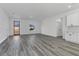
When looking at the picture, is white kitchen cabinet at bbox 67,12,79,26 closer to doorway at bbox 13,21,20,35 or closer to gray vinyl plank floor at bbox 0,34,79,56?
gray vinyl plank floor at bbox 0,34,79,56

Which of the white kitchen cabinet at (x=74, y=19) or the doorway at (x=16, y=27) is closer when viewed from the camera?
the white kitchen cabinet at (x=74, y=19)

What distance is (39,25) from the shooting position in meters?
14.4

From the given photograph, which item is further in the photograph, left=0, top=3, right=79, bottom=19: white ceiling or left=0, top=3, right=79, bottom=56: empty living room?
left=0, top=3, right=79, bottom=56: empty living room

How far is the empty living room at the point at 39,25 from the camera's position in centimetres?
574

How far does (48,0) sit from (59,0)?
32 cm

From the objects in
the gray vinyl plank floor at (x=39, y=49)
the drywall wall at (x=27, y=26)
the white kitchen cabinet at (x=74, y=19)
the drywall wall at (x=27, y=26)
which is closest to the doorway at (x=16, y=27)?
the drywall wall at (x=27, y=26)

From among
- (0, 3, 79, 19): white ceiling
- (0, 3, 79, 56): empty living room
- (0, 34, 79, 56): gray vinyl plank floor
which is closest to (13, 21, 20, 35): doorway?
(0, 3, 79, 56): empty living room

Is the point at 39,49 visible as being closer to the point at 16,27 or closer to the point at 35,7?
the point at 35,7

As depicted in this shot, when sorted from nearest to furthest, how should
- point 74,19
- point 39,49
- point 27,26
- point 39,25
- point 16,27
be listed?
point 39,49 < point 74,19 < point 16,27 < point 27,26 < point 39,25

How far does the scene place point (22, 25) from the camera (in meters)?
13.0

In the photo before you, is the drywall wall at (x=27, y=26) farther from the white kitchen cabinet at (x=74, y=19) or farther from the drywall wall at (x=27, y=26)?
the white kitchen cabinet at (x=74, y=19)

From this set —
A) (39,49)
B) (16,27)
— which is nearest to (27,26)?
(16,27)

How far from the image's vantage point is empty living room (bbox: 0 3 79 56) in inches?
226

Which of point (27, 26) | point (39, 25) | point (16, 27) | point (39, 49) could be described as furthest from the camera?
point (39, 25)
